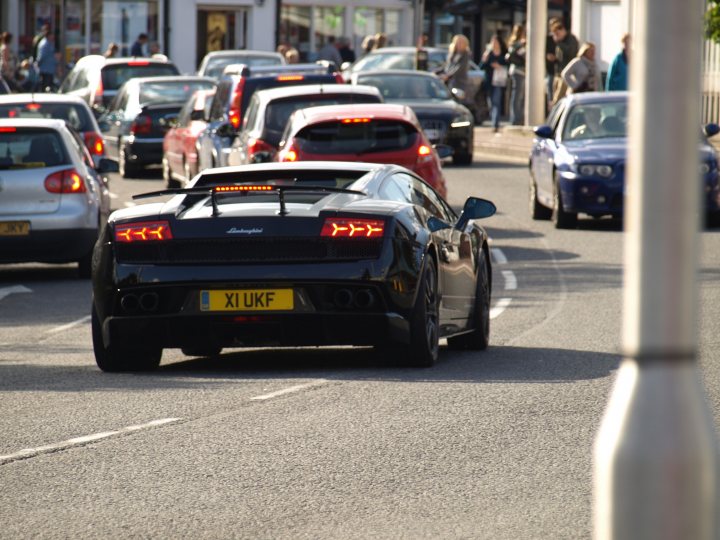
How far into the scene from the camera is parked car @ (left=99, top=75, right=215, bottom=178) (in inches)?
1203

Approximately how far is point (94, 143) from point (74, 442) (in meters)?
14.6

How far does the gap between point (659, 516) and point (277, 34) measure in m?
56.0

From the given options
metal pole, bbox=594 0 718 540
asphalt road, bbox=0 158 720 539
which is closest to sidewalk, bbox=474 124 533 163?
asphalt road, bbox=0 158 720 539

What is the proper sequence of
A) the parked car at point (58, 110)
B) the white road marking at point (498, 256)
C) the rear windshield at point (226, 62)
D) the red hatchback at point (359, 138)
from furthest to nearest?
the rear windshield at point (226, 62) < the parked car at point (58, 110) < the red hatchback at point (359, 138) < the white road marking at point (498, 256)

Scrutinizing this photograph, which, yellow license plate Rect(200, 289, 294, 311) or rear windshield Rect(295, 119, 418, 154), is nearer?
yellow license plate Rect(200, 289, 294, 311)

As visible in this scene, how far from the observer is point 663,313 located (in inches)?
141

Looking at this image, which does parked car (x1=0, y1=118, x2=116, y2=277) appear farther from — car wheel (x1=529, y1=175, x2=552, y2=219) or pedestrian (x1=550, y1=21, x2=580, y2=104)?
pedestrian (x1=550, y1=21, x2=580, y2=104)

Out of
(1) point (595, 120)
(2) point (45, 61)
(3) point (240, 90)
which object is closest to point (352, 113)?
(1) point (595, 120)

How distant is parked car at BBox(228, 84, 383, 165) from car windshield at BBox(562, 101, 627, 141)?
7.52 ft

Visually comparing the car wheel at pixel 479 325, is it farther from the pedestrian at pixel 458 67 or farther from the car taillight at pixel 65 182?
the pedestrian at pixel 458 67

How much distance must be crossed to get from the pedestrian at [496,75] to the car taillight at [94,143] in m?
17.1

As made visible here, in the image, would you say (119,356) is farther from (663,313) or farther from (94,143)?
(94,143)

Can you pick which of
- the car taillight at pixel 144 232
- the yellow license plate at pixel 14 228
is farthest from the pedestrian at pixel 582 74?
the car taillight at pixel 144 232

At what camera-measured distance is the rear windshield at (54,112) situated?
834 inches
